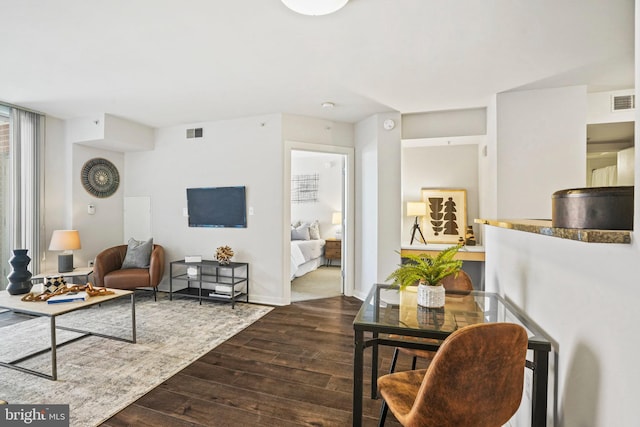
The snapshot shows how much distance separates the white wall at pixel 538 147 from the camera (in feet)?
10.7

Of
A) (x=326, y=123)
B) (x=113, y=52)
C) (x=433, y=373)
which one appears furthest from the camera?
(x=326, y=123)

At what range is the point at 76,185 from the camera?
461cm

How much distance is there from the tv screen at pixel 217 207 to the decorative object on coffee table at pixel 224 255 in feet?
1.24

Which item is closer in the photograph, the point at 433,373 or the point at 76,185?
the point at 433,373

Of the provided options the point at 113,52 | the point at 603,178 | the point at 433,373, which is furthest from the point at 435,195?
the point at 113,52

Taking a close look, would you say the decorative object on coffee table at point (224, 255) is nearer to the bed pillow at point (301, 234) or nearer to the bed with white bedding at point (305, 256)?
the bed with white bedding at point (305, 256)

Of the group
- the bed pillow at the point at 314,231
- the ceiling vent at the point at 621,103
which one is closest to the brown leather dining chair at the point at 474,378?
the ceiling vent at the point at 621,103

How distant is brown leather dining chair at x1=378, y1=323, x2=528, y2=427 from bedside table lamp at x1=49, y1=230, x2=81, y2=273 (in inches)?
192

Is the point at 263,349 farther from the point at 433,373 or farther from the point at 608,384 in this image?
the point at 608,384

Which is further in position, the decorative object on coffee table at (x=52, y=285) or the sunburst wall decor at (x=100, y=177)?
the sunburst wall decor at (x=100, y=177)

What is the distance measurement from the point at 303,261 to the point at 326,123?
2.66 meters

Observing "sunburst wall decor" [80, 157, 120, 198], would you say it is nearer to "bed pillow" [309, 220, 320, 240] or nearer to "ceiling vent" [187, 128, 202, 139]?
"ceiling vent" [187, 128, 202, 139]

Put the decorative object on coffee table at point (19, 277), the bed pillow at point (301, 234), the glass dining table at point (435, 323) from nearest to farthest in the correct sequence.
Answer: the glass dining table at point (435, 323) → the decorative object on coffee table at point (19, 277) → the bed pillow at point (301, 234)

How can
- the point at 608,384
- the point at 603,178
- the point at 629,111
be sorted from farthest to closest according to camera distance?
the point at 603,178 < the point at 629,111 < the point at 608,384
